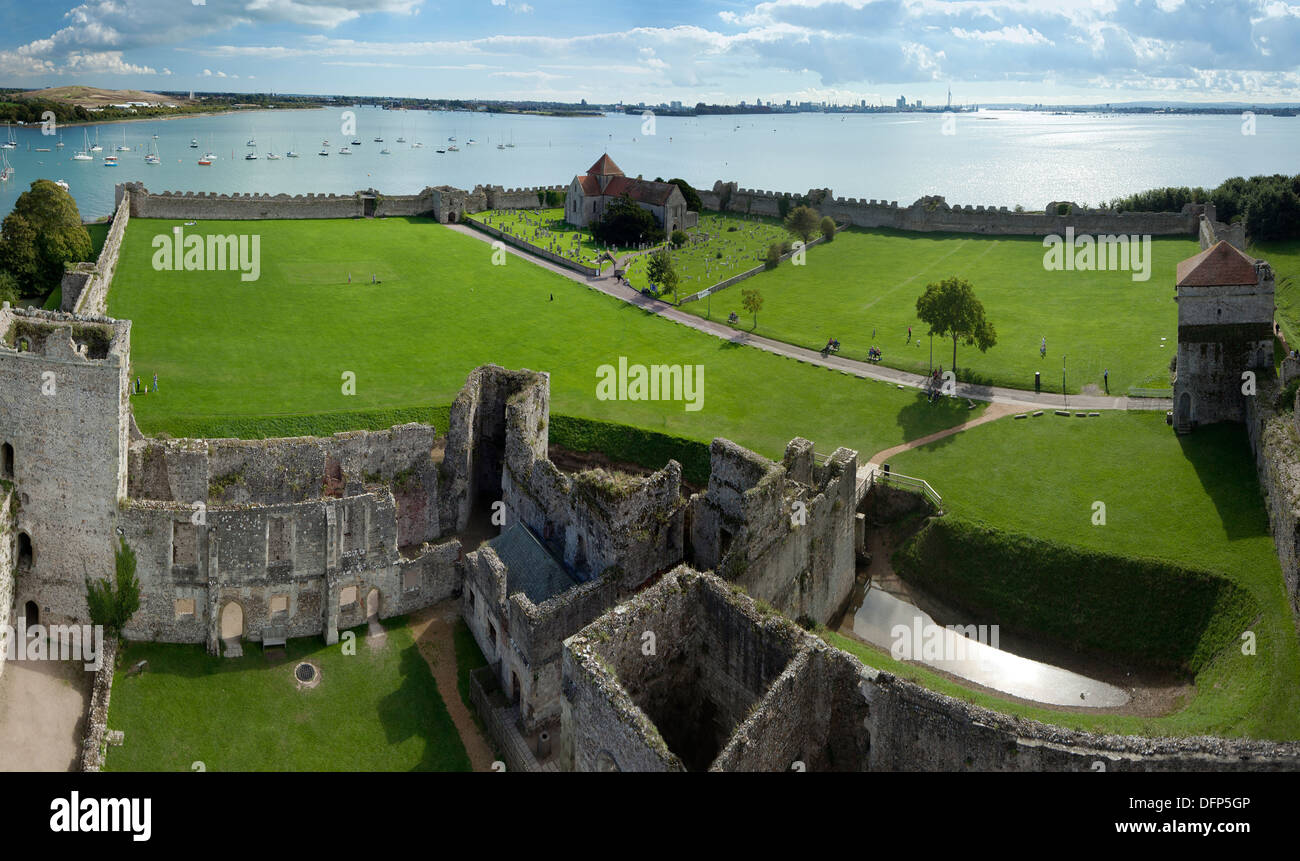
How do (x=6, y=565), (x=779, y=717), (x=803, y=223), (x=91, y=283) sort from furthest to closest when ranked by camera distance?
(x=803, y=223) < (x=91, y=283) < (x=6, y=565) < (x=779, y=717)

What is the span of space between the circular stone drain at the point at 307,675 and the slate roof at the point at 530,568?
5.75 metres

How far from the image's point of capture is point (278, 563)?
27.8 meters

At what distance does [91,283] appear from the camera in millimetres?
53156

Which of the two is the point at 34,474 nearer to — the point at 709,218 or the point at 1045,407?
the point at 1045,407

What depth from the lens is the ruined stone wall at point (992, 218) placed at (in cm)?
7488

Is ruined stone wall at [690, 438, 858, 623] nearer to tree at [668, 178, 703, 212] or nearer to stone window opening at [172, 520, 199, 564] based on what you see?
stone window opening at [172, 520, 199, 564]

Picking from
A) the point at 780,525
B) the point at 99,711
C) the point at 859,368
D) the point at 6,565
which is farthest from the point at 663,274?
the point at 99,711

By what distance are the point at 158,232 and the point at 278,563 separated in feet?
196

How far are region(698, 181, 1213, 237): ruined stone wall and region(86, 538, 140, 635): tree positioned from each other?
70920 millimetres

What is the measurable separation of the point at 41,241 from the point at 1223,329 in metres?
67.5

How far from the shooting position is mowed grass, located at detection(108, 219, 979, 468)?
42625mm

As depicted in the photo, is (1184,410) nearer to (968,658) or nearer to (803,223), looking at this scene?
(968,658)

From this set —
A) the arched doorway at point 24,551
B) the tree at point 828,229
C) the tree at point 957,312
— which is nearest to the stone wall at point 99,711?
the arched doorway at point 24,551

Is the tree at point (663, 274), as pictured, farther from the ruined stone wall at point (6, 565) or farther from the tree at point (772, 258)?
the ruined stone wall at point (6, 565)
